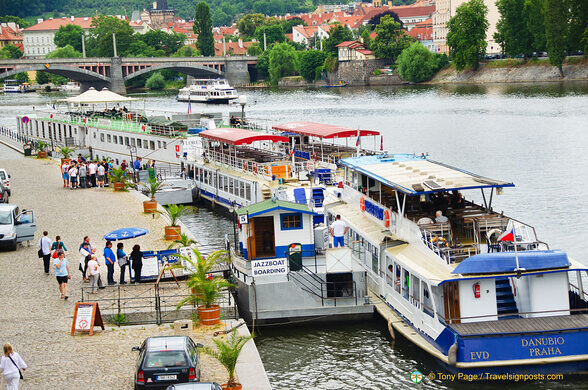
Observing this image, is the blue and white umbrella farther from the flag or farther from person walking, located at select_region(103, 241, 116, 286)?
the flag

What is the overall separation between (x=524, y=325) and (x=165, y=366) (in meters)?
9.31

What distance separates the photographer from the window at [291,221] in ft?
91.7

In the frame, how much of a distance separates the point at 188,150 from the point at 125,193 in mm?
8971

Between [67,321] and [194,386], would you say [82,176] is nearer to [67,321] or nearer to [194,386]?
[67,321]

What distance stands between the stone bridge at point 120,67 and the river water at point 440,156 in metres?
16.7

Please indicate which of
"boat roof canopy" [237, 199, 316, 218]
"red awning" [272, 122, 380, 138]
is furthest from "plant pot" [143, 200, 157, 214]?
"boat roof canopy" [237, 199, 316, 218]

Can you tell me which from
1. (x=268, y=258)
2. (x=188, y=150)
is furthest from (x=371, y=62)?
(x=268, y=258)

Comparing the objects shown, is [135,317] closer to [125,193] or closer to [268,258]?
[268,258]

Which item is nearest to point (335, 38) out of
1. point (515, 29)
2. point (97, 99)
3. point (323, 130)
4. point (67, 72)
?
point (515, 29)

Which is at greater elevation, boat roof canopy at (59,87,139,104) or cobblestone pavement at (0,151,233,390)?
boat roof canopy at (59,87,139,104)

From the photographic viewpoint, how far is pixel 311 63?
191 m

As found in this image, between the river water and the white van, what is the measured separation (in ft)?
28.0

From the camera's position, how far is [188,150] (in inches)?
2237

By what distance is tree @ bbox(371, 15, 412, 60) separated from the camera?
183875 mm
